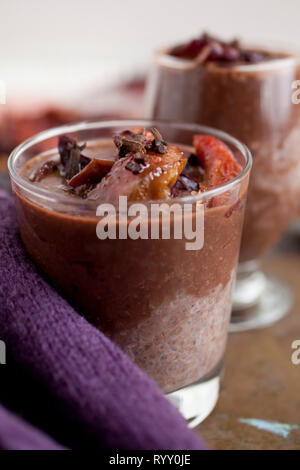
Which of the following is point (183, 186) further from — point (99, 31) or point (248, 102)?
point (99, 31)

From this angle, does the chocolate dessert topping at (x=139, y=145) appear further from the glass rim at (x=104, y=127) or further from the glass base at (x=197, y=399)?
the glass base at (x=197, y=399)

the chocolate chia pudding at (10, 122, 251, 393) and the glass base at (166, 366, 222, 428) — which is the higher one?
the chocolate chia pudding at (10, 122, 251, 393)

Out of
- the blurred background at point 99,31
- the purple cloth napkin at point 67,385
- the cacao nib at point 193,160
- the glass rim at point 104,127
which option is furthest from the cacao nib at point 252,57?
the blurred background at point 99,31

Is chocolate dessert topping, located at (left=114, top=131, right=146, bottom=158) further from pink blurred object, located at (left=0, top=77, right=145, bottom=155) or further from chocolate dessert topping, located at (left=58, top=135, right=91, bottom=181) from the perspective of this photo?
pink blurred object, located at (left=0, top=77, right=145, bottom=155)

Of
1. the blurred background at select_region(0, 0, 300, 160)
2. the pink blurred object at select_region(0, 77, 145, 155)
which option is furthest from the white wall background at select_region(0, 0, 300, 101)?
the pink blurred object at select_region(0, 77, 145, 155)

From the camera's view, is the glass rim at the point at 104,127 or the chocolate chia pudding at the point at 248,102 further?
the chocolate chia pudding at the point at 248,102

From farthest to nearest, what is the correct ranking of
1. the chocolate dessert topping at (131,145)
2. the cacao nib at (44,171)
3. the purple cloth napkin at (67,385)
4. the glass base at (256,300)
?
the glass base at (256,300)
the cacao nib at (44,171)
the chocolate dessert topping at (131,145)
the purple cloth napkin at (67,385)

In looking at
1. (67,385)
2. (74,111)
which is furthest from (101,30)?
(67,385)

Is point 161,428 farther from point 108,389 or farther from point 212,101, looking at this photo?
point 212,101
